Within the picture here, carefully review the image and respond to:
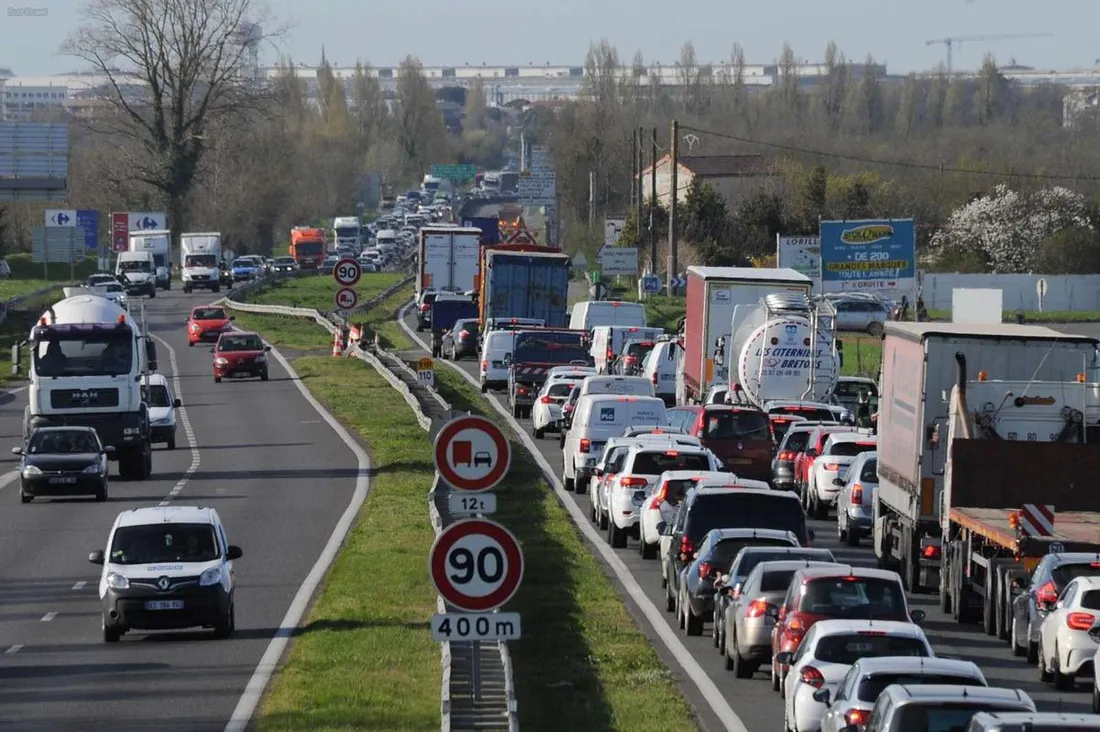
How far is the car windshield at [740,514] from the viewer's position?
24.6 meters

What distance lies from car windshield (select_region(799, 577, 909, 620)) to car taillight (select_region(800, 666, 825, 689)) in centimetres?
217

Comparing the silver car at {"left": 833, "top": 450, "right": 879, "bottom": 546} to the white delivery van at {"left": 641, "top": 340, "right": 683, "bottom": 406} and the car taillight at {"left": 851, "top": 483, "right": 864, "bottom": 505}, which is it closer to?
the car taillight at {"left": 851, "top": 483, "right": 864, "bottom": 505}

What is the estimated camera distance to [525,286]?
67.3 metres

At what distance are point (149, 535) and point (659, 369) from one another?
32.7 meters

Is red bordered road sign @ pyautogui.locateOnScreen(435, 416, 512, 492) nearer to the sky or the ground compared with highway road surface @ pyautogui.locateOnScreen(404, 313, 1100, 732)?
nearer to the sky

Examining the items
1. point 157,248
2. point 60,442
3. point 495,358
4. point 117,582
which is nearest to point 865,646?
point 117,582

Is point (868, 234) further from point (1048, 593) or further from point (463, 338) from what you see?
point (1048, 593)

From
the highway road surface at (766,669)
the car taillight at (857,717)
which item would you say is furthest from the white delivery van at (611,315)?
the car taillight at (857,717)

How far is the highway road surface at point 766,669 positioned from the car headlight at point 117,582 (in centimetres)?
567

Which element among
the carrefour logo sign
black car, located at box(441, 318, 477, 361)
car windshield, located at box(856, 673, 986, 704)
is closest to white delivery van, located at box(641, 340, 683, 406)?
black car, located at box(441, 318, 477, 361)

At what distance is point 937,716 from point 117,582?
11.4m

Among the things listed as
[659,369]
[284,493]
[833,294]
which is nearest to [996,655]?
[284,493]

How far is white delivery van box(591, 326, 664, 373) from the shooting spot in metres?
59.0

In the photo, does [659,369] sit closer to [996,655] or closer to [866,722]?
[996,655]
